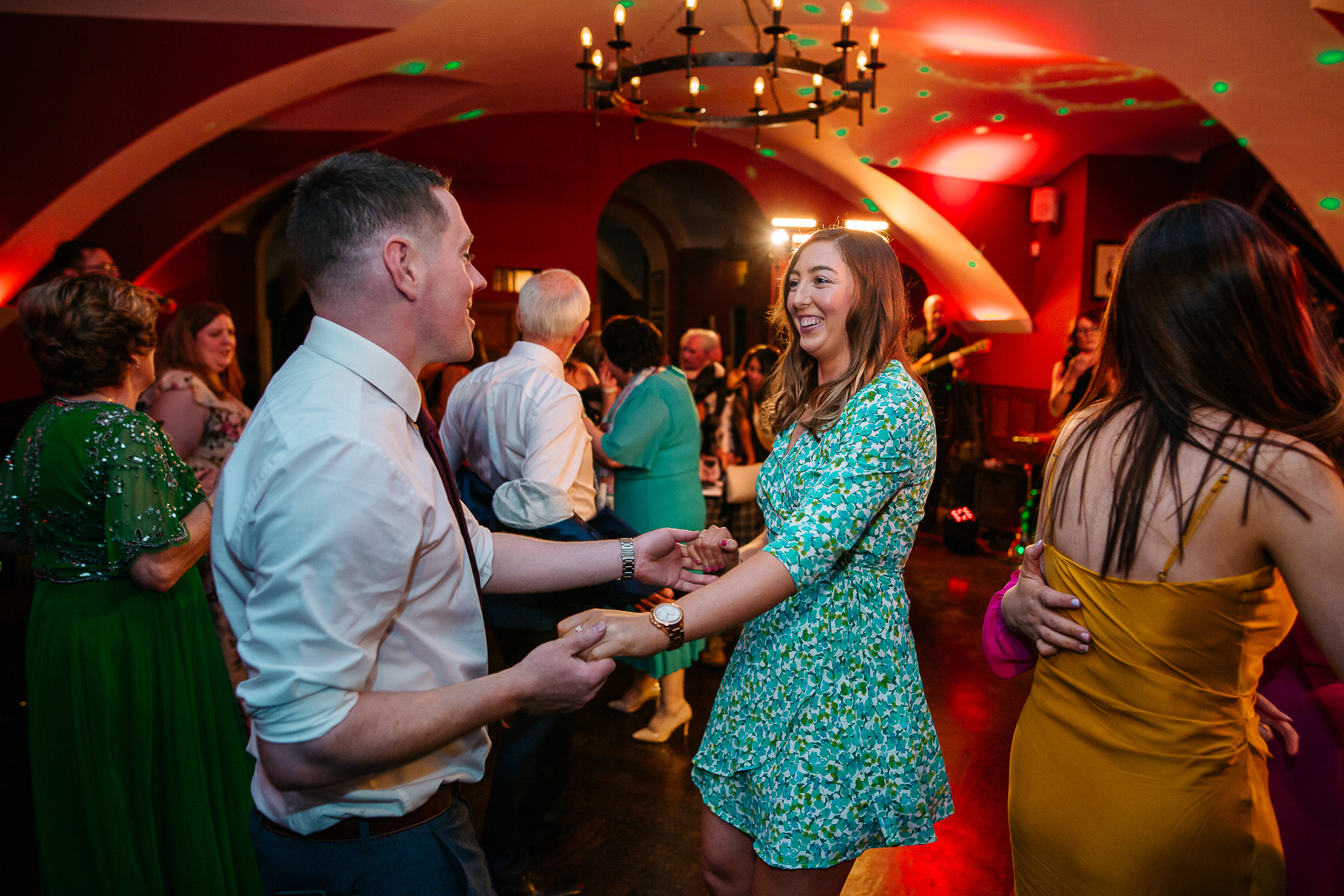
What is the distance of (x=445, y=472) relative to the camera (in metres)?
1.16

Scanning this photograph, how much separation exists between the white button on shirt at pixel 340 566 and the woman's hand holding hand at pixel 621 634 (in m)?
0.15

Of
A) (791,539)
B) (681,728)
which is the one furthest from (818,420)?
(681,728)

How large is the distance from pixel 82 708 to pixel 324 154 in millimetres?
5867

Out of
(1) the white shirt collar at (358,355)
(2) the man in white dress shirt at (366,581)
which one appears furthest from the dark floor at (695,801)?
(1) the white shirt collar at (358,355)

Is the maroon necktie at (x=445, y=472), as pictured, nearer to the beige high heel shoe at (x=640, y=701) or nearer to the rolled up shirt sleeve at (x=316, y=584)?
the rolled up shirt sleeve at (x=316, y=584)

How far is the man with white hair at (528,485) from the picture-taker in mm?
2248

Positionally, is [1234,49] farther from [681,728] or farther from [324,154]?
[324,154]

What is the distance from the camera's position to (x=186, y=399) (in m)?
2.71

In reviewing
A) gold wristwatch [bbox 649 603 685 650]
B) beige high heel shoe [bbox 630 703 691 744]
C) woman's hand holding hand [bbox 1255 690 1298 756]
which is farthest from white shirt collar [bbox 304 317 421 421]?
beige high heel shoe [bbox 630 703 691 744]

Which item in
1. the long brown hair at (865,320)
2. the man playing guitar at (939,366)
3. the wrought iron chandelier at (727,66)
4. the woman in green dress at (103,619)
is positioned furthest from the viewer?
the man playing guitar at (939,366)

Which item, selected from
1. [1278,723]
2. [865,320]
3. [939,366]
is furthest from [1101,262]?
[1278,723]

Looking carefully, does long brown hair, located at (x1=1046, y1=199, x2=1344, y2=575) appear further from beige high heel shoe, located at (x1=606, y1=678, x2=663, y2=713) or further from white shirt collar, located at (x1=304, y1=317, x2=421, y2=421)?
beige high heel shoe, located at (x1=606, y1=678, x2=663, y2=713)

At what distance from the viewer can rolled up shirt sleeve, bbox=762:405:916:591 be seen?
1315 millimetres

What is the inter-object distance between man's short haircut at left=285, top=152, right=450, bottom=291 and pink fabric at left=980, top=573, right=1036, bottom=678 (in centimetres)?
106
